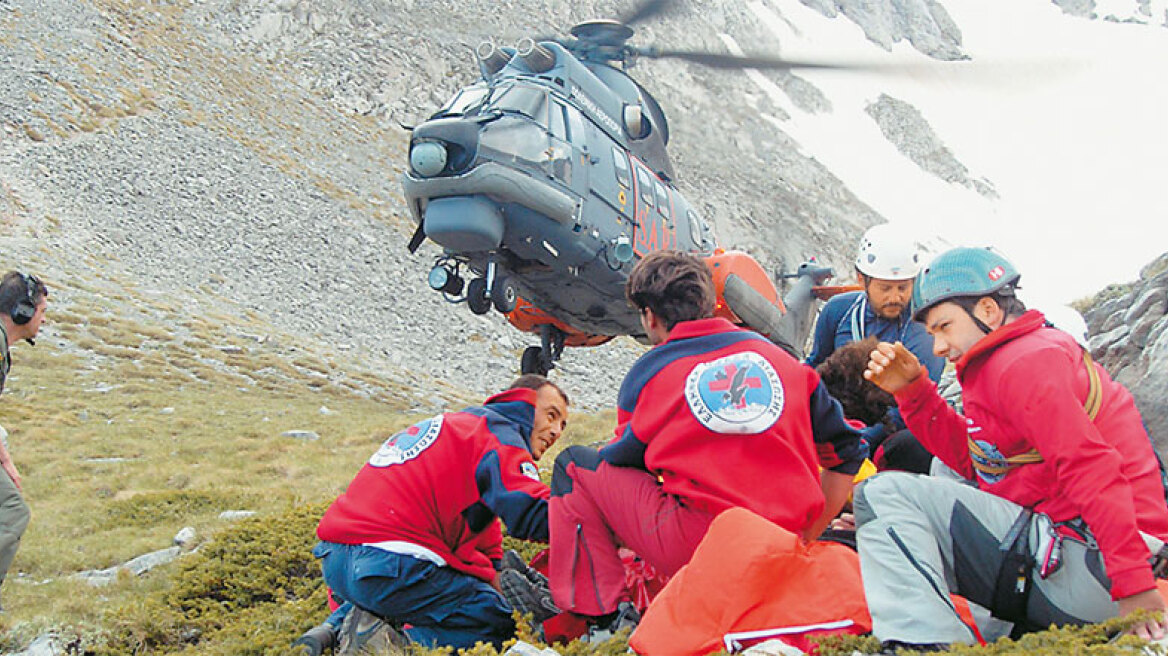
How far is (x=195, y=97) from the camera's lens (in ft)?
105

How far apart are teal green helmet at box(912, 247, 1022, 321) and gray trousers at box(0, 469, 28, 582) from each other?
4443mm

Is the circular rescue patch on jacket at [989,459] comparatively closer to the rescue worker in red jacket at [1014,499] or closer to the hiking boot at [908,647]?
the rescue worker in red jacket at [1014,499]

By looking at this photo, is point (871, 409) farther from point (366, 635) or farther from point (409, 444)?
point (366, 635)

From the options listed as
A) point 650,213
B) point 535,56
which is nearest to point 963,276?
point 650,213

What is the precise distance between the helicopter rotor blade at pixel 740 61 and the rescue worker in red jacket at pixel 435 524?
554 centimetres

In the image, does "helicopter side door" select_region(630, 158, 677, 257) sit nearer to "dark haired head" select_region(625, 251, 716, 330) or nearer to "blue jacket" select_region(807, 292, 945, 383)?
"blue jacket" select_region(807, 292, 945, 383)

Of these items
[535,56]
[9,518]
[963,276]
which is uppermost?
[535,56]

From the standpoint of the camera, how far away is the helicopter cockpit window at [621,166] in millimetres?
9227

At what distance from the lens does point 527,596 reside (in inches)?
128

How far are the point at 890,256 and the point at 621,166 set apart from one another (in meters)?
5.08

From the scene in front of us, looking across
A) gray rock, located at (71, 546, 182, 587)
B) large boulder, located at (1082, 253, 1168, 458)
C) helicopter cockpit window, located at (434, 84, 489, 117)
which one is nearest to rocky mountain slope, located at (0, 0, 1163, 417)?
helicopter cockpit window, located at (434, 84, 489, 117)

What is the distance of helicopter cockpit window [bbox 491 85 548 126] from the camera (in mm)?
8469

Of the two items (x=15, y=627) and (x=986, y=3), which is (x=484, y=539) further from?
(x=986, y=3)

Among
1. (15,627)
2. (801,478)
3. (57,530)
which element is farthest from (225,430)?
(801,478)
